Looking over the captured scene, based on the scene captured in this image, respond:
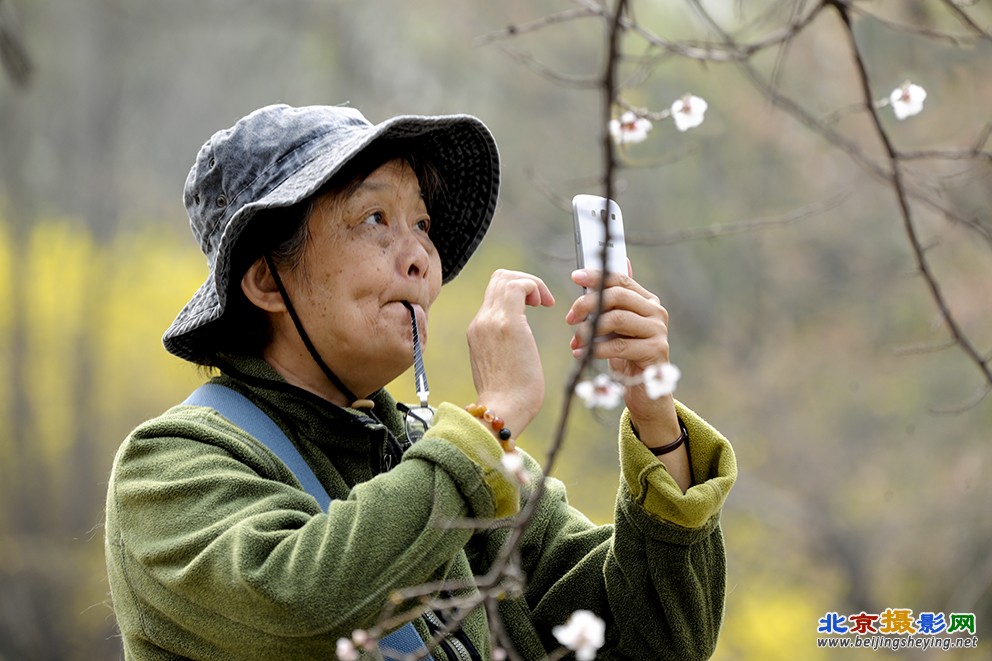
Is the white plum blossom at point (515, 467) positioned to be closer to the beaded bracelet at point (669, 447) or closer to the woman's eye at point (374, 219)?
the beaded bracelet at point (669, 447)

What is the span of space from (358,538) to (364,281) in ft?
1.88

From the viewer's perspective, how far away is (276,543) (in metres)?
1.71

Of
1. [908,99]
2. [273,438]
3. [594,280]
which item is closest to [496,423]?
[594,280]

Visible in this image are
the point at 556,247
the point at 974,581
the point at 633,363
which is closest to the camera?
the point at 633,363

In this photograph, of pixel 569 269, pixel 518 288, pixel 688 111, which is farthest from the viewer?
pixel 569 269

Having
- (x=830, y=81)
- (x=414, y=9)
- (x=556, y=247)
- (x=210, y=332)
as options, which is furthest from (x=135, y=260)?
(x=210, y=332)

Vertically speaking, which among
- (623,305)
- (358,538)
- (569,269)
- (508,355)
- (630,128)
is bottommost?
(358,538)

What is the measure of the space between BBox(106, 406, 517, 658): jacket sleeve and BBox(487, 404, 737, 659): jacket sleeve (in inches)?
17.5

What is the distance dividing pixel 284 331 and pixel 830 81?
928 cm

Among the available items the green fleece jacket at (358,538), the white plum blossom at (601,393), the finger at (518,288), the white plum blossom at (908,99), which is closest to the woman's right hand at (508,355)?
the finger at (518,288)

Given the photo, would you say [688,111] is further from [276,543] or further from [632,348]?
[276,543]

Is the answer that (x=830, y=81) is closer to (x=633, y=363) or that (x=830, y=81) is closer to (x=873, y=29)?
(x=873, y=29)

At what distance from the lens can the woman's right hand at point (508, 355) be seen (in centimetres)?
185

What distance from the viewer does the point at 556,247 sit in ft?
36.7
